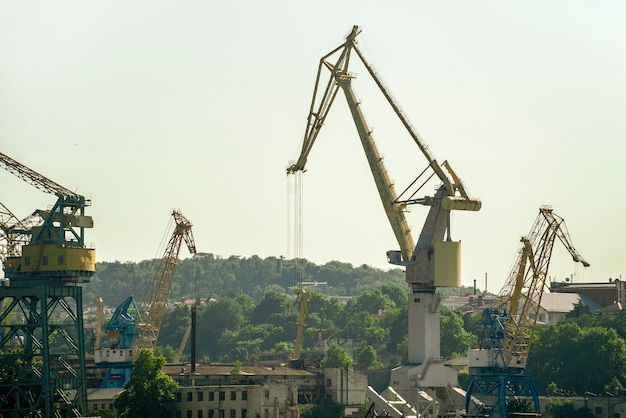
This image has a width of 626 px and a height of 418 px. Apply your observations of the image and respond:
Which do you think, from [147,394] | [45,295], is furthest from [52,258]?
[147,394]

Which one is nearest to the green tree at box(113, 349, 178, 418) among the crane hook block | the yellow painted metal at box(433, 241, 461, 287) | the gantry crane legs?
the gantry crane legs

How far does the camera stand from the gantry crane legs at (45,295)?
414 feet

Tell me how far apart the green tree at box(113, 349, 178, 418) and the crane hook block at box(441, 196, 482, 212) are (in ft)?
92.3

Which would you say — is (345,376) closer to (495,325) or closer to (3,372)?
(495,325)

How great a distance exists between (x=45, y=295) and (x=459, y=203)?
34112mm

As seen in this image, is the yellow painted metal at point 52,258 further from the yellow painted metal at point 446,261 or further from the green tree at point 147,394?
the yellow painted metal at point 446,261

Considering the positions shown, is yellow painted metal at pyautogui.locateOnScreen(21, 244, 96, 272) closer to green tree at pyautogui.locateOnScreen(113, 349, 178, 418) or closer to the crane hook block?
green tree at pyautogui.locateOnScreen(113, 349, 178, 418)

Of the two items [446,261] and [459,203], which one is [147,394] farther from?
[459,203]

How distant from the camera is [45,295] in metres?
127

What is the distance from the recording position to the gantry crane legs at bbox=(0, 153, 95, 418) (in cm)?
12612

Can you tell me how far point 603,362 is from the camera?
545 feet

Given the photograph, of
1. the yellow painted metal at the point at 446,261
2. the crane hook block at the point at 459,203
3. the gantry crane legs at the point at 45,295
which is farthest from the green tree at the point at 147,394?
the crane hook block at the point at 459,203

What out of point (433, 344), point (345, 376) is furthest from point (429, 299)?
point (345, 376)

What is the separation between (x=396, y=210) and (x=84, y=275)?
26.5 metres
